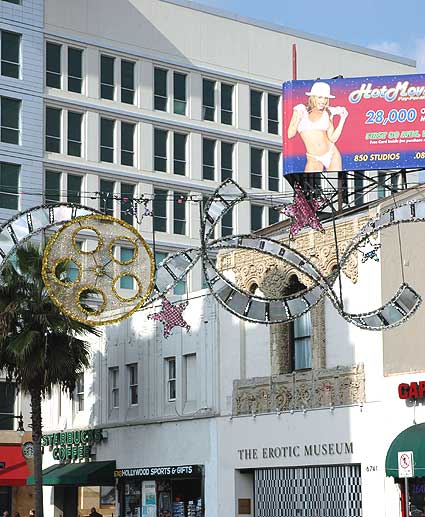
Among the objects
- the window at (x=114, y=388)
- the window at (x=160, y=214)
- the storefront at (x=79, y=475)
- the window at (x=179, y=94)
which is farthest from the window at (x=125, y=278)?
the window at (x=114, y=388)

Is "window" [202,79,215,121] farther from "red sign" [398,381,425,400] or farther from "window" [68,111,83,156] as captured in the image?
"red sign" [398,381,425,400]

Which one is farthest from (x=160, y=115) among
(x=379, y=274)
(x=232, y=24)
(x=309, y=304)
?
(x=309, y=304)

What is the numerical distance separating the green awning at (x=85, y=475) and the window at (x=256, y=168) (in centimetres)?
2386

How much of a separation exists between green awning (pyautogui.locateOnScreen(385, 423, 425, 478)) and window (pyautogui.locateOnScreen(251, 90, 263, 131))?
36.1m

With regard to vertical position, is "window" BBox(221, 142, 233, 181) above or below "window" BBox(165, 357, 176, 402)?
above

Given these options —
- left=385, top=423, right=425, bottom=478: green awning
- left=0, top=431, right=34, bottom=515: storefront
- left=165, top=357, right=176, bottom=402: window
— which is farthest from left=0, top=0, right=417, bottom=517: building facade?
left=0, top=431, right=34, bottom=515: storefront

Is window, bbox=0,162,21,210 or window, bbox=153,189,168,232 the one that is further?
window, bbox=153,189,168,232

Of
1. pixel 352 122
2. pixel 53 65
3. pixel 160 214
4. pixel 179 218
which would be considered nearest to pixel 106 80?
pixel 53 65

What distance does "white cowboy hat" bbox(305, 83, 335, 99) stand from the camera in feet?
108

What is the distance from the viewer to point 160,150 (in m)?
65.9

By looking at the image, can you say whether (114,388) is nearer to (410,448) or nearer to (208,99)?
(410,448)

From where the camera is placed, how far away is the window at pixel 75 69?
209 ft

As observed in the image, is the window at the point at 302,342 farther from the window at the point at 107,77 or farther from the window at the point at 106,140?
the window at the point at 107,77

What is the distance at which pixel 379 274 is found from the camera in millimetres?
36594
